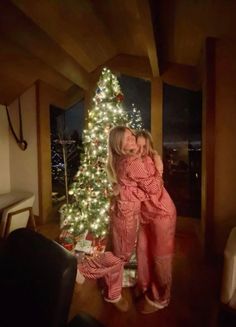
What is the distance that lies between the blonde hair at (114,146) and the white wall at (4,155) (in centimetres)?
275

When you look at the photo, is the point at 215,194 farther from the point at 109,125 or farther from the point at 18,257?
the point at 18,257

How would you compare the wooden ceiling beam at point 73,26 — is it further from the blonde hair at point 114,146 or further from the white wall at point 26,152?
the blonde hair at point 114,146

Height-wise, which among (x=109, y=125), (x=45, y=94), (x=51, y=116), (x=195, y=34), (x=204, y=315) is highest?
(x=195, y=34)

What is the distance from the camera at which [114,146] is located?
1.88 m

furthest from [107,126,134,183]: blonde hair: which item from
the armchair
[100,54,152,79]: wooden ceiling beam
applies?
[100,54,152,79]: wooden ceiling beam

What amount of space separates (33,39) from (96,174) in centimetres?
170

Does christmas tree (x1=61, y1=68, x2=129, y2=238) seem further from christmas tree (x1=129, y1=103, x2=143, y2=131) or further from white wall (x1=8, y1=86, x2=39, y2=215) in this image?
white wall (x1=8, y1=86, x2=39, y2=215)

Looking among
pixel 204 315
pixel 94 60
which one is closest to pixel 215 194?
pixel 204 315

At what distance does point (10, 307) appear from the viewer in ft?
3.29

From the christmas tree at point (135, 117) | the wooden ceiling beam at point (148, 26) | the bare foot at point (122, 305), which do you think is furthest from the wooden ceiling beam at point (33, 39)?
the bare foot at point (122, 305)

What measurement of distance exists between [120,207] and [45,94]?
9.25ft

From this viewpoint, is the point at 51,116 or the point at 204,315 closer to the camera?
the point at 204,315

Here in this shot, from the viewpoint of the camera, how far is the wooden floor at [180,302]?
1.82 m

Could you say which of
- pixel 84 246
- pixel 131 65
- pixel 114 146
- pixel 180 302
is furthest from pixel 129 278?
pixel 131 65
